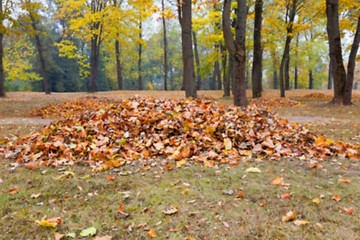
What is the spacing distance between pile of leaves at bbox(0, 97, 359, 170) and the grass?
0.28 meters

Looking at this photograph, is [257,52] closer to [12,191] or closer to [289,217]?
[289,217]

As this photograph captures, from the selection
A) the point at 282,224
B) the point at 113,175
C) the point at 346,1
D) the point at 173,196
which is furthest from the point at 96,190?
the point at 346,1

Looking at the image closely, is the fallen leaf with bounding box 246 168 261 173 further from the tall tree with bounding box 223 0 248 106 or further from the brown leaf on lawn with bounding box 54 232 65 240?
the tall tree with bounding box 223 0 248 106

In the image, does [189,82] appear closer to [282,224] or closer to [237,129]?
[237,129]

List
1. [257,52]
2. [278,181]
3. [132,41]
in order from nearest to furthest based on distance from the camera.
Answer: [278,181]
[257,52]
[132,41]

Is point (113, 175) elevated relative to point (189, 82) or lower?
lower

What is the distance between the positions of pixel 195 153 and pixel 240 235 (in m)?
1.99

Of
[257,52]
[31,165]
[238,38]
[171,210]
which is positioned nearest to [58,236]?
[171,210]

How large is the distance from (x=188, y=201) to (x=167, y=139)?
1820 millimetres

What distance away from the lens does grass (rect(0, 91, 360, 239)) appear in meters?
1.95

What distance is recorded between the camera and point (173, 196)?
2.54 meters

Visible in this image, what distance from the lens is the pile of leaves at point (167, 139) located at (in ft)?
12.1

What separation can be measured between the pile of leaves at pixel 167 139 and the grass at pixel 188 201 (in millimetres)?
277

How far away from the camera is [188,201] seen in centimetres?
241
